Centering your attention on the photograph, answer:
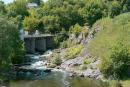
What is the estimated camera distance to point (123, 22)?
102 m

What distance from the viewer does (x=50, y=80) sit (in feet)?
264

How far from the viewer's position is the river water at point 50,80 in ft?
249

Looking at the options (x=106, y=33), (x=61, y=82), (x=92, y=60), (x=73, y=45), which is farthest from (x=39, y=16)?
(x=61, y=82)

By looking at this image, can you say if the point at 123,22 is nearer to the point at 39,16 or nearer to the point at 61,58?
the point at 61,58

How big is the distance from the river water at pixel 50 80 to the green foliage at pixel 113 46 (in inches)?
147

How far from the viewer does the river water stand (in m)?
76.0

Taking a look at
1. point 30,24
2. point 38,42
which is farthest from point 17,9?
point 38,42

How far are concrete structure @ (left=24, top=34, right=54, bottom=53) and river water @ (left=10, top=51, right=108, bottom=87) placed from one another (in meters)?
30.5

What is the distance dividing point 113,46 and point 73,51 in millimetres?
22783

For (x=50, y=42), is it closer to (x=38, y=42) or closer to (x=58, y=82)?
(x=38, y=42)

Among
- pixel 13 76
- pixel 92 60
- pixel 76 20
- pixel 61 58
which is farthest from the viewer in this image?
pixel 76 20

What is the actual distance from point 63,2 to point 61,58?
5587 cm

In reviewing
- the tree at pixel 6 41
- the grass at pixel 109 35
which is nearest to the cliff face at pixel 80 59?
the grass at pixel 109 35

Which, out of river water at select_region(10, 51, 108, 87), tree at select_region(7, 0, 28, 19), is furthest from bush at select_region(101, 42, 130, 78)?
tree at select_region(7, 0, 28, 19)
